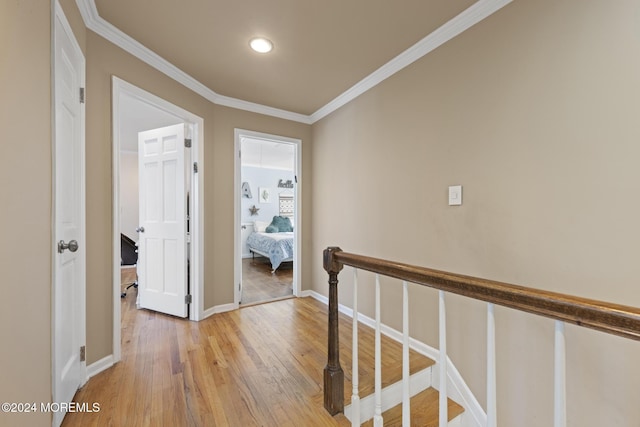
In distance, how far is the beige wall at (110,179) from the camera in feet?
5.74

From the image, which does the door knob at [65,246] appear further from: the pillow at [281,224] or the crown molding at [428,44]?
the pillow at [281,224]

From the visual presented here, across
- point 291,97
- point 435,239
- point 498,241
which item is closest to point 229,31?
point 291,97

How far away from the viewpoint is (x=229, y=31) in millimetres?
1858

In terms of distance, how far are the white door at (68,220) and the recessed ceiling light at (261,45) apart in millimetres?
1068

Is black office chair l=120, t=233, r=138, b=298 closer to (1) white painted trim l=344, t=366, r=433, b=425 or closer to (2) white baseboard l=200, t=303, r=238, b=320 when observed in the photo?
(2) white baseboard l=200, t=303, r=238, b=320

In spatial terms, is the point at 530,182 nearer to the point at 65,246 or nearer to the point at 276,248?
the point at 65,246

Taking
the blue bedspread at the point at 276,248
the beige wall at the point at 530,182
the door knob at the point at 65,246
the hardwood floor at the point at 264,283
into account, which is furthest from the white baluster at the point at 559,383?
the blue bedspread at the point at 276,248

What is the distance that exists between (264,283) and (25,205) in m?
3.40

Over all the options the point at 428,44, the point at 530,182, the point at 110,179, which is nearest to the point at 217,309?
the point at 110,179

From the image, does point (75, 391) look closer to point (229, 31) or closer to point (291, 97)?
point (229, 31)

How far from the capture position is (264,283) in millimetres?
4164

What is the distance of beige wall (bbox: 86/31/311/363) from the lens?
1.75m

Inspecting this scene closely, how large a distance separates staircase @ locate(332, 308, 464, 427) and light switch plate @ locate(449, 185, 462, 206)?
3.78ft

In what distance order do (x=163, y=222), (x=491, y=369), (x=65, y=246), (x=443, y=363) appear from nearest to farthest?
(x=491, y=369), (x=443, y=363), (x=65, y=246), (x=163, y=222)
